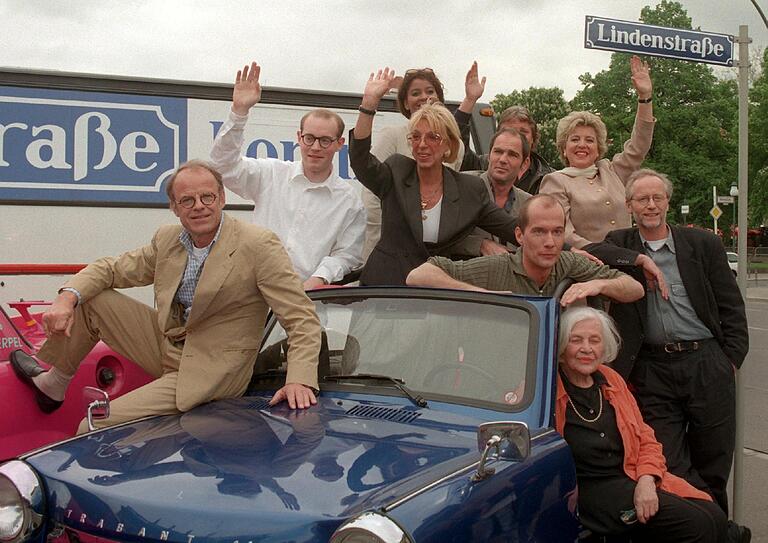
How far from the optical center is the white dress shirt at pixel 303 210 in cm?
498

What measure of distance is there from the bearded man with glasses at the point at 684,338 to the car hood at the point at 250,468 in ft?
4.94

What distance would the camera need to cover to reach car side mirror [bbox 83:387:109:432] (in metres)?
3.47

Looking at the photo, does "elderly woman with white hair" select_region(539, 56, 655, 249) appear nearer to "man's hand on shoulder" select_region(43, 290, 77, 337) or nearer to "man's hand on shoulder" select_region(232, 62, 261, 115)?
"man's hand on shoulder" select_region(232, 62, 261, 115)

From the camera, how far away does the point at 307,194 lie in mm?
5055

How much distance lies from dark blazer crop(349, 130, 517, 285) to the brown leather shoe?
68.3 inches

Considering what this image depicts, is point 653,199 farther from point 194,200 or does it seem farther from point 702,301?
point 194,200

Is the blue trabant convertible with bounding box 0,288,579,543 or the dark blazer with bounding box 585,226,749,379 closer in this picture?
the blue trabant convertible with bounding box 0,288,579,543

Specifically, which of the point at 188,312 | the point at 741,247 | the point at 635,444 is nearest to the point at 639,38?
the point at 741,247

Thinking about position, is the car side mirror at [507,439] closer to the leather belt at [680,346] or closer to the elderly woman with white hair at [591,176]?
the leather belt at [680,346]

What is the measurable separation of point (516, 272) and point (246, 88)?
1.75 m

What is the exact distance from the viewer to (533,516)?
2984 mm

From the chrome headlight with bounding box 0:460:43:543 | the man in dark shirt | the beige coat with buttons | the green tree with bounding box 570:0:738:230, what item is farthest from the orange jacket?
the green tree with bounding box 570:0:738:230

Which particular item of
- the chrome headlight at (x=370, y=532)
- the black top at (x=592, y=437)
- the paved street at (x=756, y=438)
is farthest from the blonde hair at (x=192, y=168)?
the paved street at (x=756, y=438)

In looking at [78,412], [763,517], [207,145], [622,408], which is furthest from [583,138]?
[207,145]
